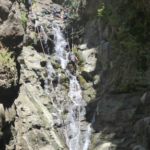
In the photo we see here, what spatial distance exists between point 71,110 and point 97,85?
2.70 metres

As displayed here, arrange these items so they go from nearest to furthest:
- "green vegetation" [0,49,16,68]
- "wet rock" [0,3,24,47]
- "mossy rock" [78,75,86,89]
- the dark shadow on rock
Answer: the dark shadow on rock, "green vegetation" [0,49,16,68], "wet rock" [0,3,24,47], "mossy rock" [78,75,86,89]

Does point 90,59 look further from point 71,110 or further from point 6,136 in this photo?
point 6,136

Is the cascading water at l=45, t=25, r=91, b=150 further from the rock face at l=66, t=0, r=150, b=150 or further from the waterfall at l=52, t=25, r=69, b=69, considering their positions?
the rock face at l=66, t=0, r=150, b=150

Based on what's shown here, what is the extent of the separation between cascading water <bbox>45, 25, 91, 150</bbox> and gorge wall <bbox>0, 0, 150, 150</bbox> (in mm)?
366

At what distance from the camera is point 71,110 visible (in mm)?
13141

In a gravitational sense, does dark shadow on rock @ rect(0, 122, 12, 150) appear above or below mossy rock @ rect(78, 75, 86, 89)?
above

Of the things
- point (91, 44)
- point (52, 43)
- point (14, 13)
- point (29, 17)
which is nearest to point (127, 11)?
point (14, 13)

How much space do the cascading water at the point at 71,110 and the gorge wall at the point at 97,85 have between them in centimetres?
37

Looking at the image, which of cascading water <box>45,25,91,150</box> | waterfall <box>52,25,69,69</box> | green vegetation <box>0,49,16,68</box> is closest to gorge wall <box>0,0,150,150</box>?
green vegetation <box>0,49,16,68</box>

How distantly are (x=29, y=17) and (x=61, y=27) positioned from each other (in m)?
3.73

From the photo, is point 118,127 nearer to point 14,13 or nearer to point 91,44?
point 14,13

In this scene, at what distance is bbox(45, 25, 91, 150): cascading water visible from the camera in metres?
11.2

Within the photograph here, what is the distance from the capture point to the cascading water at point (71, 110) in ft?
36.9

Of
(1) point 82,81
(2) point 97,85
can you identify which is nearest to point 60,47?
(1) point 82,81
